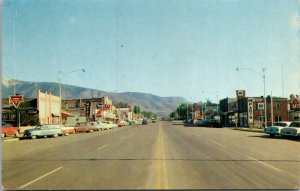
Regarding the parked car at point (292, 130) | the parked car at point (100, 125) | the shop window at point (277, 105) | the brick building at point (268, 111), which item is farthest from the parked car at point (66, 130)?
the shop window at point (277, 105)

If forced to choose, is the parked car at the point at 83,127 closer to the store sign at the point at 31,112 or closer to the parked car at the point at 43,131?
the store sign at the point at 31,112

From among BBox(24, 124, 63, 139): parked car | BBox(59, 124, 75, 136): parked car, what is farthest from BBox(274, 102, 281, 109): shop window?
BBox(24, 124, 63, 139): parked car

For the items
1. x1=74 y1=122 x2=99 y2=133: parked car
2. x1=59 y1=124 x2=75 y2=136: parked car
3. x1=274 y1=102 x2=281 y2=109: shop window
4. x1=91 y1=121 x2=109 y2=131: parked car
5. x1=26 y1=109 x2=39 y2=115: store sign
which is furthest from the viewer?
x1=274 y1=102 x2=281 y2=109: shop window

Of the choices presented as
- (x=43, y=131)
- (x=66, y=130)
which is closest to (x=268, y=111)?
(x=66, y=130)

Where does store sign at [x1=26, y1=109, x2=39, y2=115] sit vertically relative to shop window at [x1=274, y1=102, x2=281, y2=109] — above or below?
below

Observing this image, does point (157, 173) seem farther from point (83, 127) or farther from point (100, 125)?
point (100, 125)

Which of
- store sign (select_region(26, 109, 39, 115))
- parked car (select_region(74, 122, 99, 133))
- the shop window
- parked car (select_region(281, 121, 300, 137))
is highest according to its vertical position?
the shop window

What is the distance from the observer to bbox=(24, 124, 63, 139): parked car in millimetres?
41031

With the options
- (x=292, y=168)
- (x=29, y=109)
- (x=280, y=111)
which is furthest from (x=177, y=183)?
(x=280, y=111)

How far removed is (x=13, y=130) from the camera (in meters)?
45.1

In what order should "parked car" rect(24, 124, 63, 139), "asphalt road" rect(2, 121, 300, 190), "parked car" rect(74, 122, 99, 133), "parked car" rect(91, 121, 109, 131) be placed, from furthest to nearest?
"parked car" rect(91, 121, 109, 131), "parked car" rect(74, 122, 99, 133), "parked car" rect(24, 124, 63, 139), "asphalt road" rect(2, 121, 300, 190)

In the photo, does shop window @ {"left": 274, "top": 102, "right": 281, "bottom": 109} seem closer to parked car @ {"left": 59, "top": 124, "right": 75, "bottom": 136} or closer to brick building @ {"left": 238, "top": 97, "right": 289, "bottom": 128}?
brick building @ {"left": 238, "top": 97, "right": 289, "bottom": 128}

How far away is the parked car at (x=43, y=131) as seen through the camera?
41.0 metres

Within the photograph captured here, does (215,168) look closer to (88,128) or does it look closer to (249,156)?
(249,156)
